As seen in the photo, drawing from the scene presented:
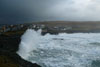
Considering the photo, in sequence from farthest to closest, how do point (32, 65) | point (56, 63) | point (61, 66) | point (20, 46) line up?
point (20, 46), point (56, 63), point (61, 66), point (32, 65)

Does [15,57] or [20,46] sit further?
Result: [20,46]

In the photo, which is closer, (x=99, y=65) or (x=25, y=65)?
(x=25, y=65)

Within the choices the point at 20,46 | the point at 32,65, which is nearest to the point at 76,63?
the point at 32,65

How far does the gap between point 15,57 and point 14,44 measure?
329 inches

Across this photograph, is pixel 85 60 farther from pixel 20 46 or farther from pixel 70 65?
pixel 20 46

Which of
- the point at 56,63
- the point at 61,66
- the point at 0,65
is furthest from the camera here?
the point at 56,63

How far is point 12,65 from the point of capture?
11.3m

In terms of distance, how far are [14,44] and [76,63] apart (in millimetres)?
10594

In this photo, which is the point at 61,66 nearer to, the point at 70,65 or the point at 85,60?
the point at 70,65

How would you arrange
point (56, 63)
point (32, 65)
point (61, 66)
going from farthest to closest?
point (56, 63) < point (61, 66) < point (32, 65)

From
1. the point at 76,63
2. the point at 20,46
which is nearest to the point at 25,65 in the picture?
the point at 76,63

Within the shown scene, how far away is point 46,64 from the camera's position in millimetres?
13578

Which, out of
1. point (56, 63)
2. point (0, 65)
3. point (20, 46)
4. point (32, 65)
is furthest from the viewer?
point (20, 46)

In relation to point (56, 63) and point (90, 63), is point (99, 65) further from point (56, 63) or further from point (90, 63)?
point (56, 63)
